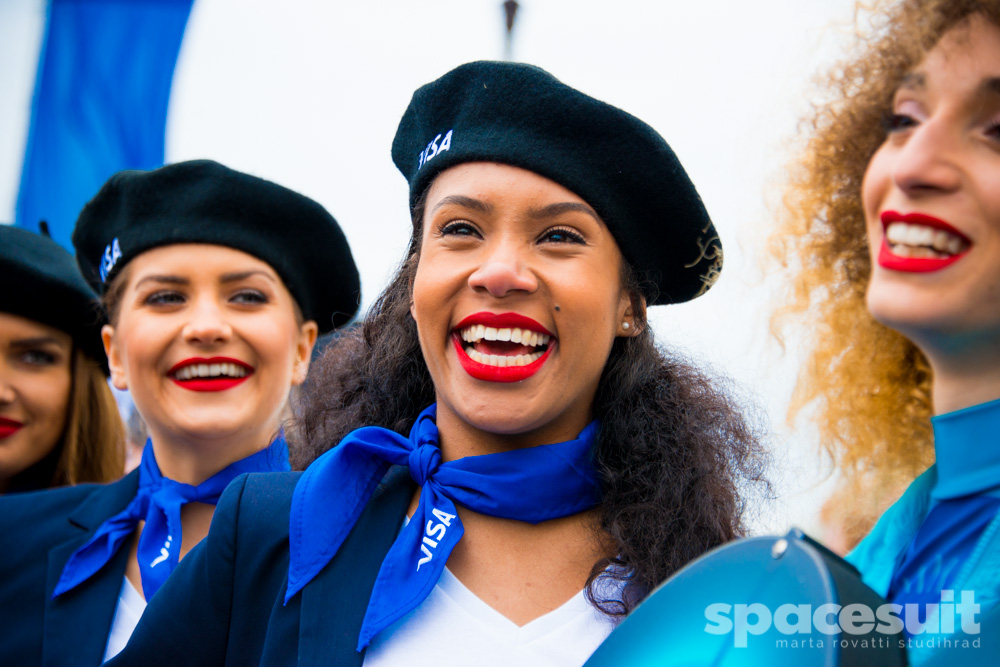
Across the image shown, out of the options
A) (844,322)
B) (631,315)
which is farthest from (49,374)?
(844,322)

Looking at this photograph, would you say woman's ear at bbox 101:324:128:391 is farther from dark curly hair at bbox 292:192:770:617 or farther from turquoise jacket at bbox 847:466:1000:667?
turquoise jacket at bbox 847:466:1000:667

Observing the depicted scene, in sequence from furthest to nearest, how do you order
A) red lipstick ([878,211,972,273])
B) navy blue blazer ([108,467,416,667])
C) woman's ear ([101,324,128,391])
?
woman's ear ([101,324,128,391]), navy blue blazer ([108,467,416,667]), red lipstick ([878,211,972,273])

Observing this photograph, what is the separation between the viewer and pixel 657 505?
78.0 inches

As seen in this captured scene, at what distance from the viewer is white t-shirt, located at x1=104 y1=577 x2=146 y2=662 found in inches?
87.2

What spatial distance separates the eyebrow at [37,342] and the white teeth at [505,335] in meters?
1.91

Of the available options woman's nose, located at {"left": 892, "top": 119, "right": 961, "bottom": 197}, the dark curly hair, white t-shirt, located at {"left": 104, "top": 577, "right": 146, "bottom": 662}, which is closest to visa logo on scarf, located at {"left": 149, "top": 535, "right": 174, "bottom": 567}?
white t-shirt, located at {"left": 104, "top": 577, "right": 146, "bottom": 662}

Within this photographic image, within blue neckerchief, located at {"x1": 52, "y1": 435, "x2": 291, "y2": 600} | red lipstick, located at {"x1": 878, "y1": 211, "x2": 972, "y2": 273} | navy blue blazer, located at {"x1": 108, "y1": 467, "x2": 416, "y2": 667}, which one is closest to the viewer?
red lipstick, located at {"x1": 878, "y1": 211, "x2": 972, "y2": 273}

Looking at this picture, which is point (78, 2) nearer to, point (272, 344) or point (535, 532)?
point (272, 344)

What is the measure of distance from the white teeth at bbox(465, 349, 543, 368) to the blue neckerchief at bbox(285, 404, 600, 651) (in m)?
0.21

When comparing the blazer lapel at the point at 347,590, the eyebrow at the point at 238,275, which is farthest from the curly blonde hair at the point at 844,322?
the eyebrow at the point at 238,275

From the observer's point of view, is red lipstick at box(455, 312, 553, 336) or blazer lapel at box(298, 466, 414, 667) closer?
blazer lapel at box(298, 466, 414, 667)

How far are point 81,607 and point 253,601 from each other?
2.64 ft

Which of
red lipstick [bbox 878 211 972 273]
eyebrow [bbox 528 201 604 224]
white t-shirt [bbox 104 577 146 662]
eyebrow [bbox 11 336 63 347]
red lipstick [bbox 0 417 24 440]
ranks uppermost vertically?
red lipstick [bbox 878 211 972 273]

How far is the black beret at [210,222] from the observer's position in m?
2.61
